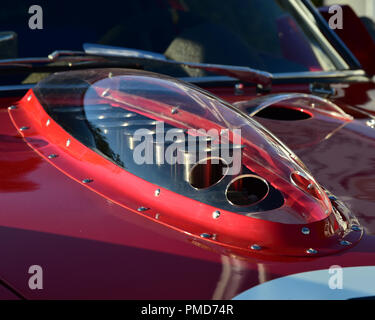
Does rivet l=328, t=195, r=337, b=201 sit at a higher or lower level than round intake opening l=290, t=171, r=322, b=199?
lower

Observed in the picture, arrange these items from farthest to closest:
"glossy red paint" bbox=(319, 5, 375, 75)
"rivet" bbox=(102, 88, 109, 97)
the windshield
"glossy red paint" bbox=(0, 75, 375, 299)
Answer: "glossy red paint" bbox=(319, 5, 375, 75)
the windshield
"rivet" bbox=(102, 88, 109, 97)
"glossy red paint" bbox=(0, 75, 375, 299)

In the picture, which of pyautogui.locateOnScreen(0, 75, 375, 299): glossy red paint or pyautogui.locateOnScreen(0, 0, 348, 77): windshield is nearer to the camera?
pyautogui.locateOnScreen(0, 75, 375, 299): glossy red paint

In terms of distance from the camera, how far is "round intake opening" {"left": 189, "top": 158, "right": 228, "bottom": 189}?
1.18 meters

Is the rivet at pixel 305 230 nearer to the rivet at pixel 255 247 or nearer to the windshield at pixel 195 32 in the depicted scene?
the rivet at pixel 255 247

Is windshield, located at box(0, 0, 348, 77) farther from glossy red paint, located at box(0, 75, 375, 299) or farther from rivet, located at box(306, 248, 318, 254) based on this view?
rivet, located at box(306, 248, 318, 254)

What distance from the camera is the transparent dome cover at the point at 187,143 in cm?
115

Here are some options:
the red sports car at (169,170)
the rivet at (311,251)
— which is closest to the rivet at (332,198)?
the red sports car at (169,170)

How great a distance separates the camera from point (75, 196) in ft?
3.84

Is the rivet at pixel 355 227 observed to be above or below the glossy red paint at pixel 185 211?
below

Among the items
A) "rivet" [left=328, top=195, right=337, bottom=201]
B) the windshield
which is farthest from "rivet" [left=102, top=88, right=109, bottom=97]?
"rivet" [left=328, top=195, right=337, bottom=201]

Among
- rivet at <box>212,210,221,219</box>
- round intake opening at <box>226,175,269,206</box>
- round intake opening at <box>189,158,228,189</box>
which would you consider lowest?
rivet at <box>212,210,221,219</box>

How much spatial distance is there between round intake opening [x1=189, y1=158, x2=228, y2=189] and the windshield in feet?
2.95

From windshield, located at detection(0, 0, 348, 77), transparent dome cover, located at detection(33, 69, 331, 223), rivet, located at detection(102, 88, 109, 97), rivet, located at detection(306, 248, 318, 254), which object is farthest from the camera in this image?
windshield, located at detection(0, 0, 348, 77)

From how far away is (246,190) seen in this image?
1183 millimetres
